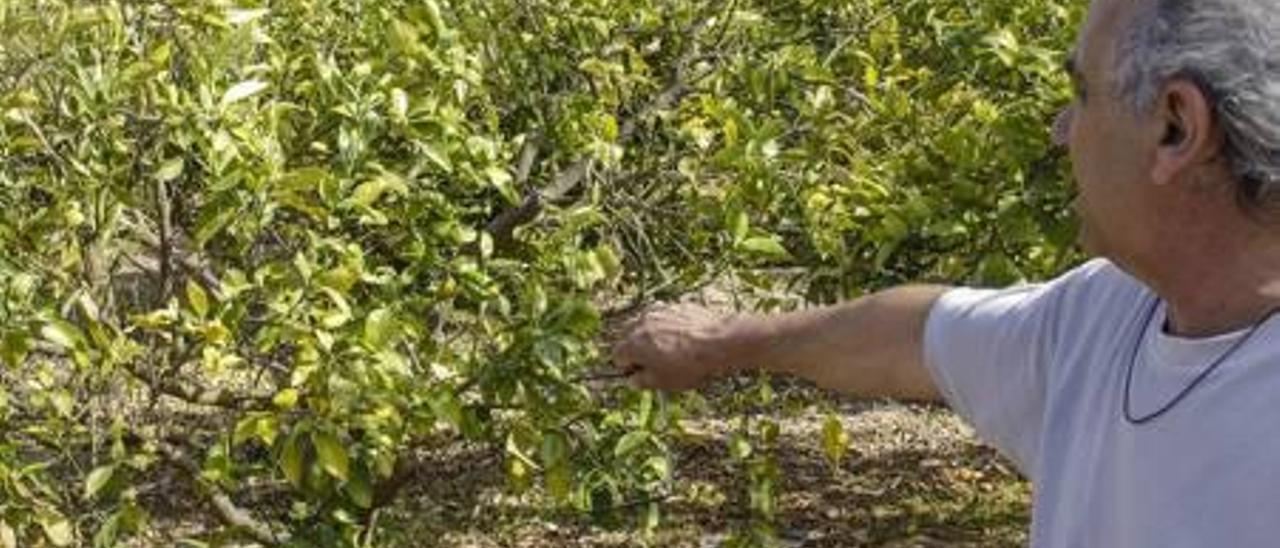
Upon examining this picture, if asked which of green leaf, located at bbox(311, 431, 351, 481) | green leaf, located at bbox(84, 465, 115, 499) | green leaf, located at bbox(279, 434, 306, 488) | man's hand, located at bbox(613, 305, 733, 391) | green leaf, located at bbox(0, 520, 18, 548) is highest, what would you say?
man's hand, located at bbox(613, 305, 733, 391)

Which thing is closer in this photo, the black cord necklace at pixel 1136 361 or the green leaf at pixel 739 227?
the black cord necklace at pixel 1136 361

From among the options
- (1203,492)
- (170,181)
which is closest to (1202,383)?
(1203,492)

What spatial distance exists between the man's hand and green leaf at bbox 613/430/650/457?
2.30 feet

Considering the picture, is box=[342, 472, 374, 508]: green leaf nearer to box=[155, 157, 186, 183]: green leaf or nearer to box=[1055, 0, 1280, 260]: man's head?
box=[155, 157, 186, 183]: green leaf

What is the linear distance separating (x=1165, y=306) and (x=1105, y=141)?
168mm

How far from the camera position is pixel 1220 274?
1827 millimetres

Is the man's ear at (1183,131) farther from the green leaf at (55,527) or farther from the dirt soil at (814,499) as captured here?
the dirt soil at (814,499)

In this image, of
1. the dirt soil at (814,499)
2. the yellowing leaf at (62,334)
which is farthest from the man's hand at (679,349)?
the dirt soil at (814,499)

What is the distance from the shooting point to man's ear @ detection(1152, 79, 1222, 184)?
1.76 metres

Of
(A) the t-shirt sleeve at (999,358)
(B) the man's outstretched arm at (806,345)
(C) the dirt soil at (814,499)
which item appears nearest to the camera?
(A) the t-shirt sleeve at (999,358)

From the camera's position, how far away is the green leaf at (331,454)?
118 inches

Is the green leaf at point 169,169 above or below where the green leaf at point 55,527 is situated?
above

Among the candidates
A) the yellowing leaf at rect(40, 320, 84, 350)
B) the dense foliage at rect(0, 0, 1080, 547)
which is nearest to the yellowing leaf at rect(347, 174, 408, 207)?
the dense foliage at rect(0, 0, 1080, 547)

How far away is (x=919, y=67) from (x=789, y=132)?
51cm
